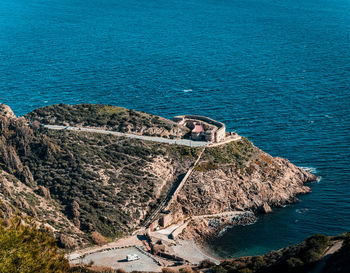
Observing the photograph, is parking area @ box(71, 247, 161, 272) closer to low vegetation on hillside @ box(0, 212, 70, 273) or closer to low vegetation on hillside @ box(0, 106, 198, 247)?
low vegetation on hillside @ box(0, 106, 198, 247)

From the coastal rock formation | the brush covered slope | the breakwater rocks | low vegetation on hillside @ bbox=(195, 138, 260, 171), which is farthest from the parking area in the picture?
low vegetation on hillside @ bbox=(195, 138, 260, 171)

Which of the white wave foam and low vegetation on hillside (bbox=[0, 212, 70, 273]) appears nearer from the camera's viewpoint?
low vegetation on hillside (bbox=[0, 212, 70, 273])

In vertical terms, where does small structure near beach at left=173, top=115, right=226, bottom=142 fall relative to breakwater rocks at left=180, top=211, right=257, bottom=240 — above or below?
above

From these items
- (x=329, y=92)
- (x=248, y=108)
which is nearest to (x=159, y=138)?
(x=248, y=108)

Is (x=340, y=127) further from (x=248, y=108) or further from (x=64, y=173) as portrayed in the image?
(x=64, y=173)

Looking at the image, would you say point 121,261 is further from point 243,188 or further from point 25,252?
point 25,252

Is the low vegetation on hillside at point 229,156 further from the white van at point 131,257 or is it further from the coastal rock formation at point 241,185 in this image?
the white van at point 131,257
